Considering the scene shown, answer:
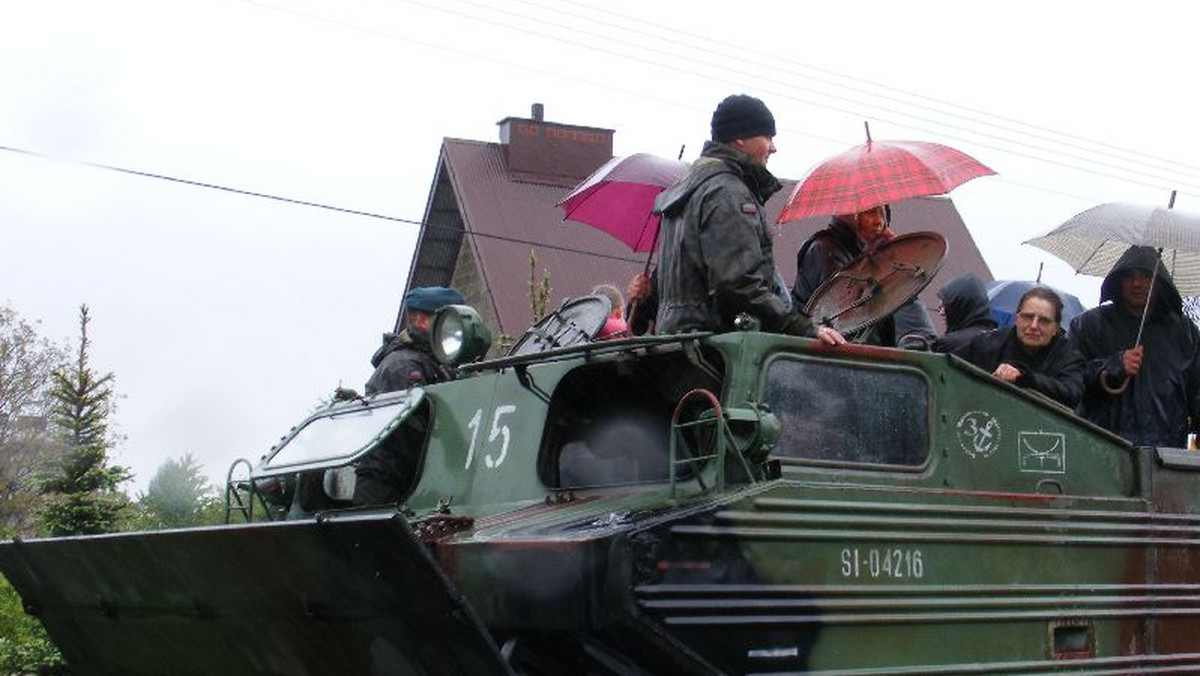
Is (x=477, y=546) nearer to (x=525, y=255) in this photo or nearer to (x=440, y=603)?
(x=440, y=603)

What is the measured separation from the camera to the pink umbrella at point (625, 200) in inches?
386

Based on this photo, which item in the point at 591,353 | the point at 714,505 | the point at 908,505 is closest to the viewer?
the point at 714,505

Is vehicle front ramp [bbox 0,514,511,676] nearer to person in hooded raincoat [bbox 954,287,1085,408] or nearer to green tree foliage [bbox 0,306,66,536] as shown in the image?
person in hooded raincoat [bbox 954,287,1085,408]

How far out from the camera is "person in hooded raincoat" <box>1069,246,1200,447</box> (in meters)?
8.44


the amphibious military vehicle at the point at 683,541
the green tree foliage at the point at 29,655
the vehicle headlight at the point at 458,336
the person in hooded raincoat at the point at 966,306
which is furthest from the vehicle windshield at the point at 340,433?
the green tree foliage at the point at 29,655

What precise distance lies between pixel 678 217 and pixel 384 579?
2.18 metres

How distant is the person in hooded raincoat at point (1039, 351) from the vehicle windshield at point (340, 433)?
2509mm

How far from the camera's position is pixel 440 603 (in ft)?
17.7

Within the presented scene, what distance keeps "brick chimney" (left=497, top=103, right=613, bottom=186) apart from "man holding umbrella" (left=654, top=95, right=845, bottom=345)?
17875 millimetres

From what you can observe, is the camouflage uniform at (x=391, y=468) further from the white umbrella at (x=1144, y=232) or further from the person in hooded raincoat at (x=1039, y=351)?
the white umbrella at (x=1144, y=232)

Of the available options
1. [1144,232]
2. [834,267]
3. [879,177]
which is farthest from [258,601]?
[1144,232]

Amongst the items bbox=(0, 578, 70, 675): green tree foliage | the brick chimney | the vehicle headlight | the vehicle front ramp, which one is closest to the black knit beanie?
the vehicle headlight

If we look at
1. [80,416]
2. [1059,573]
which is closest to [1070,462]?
[1059,573]

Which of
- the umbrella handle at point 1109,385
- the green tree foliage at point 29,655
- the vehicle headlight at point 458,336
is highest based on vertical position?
the vehicle headlight at point 458,336
